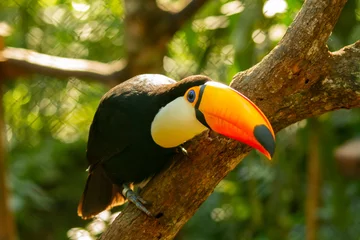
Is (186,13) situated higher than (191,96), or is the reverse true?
(191,96)

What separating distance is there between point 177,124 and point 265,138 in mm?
266

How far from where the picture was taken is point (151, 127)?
1.52m

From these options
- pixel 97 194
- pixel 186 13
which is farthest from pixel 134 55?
pixel 97 194

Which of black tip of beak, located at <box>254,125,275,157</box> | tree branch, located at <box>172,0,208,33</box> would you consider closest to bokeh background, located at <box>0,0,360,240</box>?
tree branch, located at <box>172,0,208,33</box>

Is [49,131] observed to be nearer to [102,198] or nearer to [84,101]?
[84,101]

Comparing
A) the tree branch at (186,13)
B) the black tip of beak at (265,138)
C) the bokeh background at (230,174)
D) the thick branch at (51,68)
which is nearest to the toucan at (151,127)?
the black tip of beak at (265,138)

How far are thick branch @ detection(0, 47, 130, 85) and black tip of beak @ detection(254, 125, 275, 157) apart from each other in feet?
4.25

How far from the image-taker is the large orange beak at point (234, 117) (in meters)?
1.24

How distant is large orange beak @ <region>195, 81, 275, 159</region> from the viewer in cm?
124

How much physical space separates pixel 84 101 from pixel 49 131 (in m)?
0.39

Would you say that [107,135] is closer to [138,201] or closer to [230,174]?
[138,201]

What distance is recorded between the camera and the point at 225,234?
3318 mm

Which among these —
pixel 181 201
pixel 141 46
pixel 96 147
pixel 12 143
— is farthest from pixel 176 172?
pixel 12 143

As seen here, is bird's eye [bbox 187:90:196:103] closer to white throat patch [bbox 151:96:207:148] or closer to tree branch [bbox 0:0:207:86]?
white throat patch [bbox 151:96:207:148]
